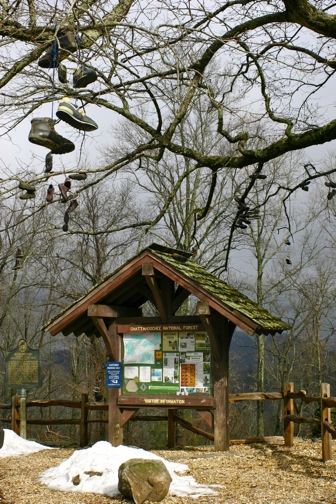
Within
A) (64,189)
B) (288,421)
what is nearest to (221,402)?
(288,421)

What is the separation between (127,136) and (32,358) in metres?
12.5

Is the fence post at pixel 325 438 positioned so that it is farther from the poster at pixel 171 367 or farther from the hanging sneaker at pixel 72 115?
the hanging sneaker at pixel 72 115

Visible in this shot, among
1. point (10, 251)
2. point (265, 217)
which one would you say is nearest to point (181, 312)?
point (265, 217)

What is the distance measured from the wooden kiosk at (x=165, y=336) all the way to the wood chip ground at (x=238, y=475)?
84 centimetres

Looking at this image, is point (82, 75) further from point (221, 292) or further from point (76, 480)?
point (221, 292)

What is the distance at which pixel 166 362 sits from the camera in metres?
11.1

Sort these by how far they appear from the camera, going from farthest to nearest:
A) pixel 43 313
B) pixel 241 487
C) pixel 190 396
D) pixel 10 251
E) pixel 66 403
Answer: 1. pixel 43 313
2. pixel 10 251
3. pixel 66 403
4. pixel 190 396
5. pixel 241 487

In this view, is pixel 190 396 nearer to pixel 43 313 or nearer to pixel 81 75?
pixel 81 75

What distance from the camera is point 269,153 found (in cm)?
845

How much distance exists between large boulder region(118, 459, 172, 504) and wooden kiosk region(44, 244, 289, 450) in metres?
3.09

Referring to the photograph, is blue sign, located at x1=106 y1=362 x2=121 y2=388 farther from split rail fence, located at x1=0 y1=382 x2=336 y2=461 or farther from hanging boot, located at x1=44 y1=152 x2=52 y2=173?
hanging boot, located at x1=44 y1=152 x2=52 y2=173

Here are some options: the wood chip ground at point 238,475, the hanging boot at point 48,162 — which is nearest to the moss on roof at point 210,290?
the wood chip ground at point 238,475

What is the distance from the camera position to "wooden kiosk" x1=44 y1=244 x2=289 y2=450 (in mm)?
10680

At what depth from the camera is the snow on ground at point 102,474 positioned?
8.06 meters
